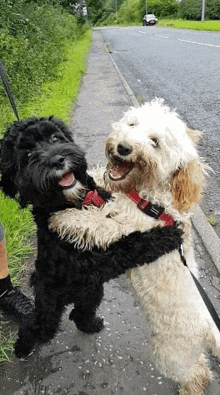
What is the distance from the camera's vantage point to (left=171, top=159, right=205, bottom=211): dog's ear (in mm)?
1973

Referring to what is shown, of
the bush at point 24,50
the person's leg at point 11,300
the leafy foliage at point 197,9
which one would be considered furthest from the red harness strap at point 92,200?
the leafy foliage at point 197,9

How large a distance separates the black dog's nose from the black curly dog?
0.29m

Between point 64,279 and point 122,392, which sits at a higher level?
point 64,279

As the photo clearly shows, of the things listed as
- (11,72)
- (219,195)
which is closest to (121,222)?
(219,195)

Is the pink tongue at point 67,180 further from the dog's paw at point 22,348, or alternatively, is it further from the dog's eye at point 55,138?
the dog's paw at point 22,348

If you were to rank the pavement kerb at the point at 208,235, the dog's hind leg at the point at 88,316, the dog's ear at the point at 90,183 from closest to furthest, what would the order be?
the dog's ear at the point at 90,183 < the dog's hind leg at the point at 88,316 < the pavement kerb at the point at 208,235

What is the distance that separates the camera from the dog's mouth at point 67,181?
80.3 inches

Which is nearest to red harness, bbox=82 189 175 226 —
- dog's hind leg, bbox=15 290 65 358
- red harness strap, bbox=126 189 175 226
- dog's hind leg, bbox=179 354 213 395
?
red harness strap, bbox=126 189 175 226

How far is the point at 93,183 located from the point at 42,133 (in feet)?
1.61

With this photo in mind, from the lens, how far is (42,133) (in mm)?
2145

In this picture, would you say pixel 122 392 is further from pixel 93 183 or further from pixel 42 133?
pixel 42 133

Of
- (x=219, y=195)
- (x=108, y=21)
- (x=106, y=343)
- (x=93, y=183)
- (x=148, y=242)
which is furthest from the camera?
(x=108, y=21)

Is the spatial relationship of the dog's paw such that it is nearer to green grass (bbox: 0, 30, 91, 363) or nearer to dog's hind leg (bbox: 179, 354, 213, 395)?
green grass (bbox: 0, 30, 91, 363)

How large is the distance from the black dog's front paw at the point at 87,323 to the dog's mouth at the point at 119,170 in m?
1.13
